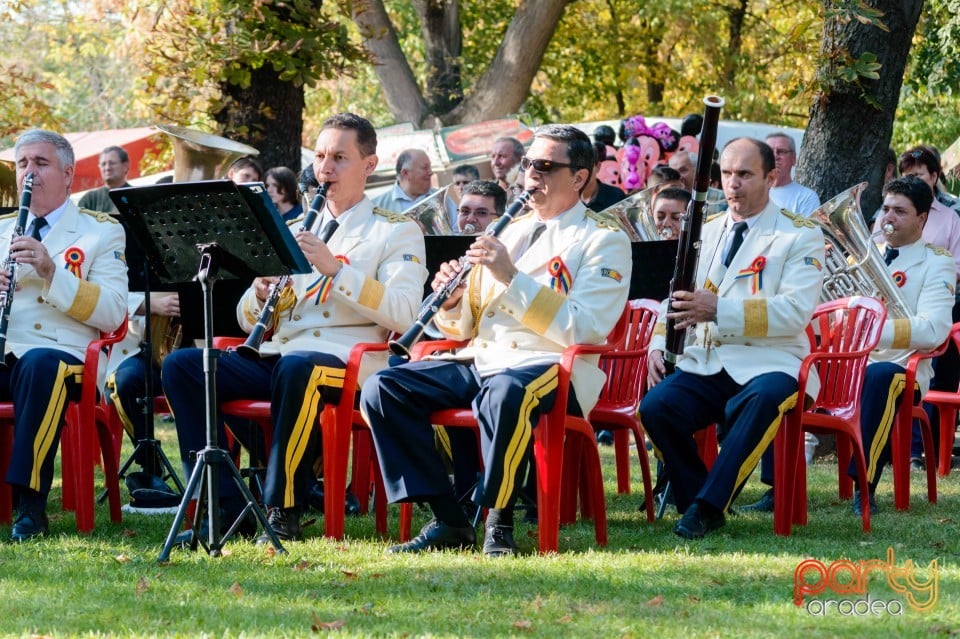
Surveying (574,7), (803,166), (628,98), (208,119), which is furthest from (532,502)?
(628,98)

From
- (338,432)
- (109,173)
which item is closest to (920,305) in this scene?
(338,432)

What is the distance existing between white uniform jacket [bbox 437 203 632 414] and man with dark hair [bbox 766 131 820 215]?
3703 mm

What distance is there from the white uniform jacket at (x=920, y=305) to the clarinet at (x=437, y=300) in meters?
2.26

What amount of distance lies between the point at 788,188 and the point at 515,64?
9125 mm

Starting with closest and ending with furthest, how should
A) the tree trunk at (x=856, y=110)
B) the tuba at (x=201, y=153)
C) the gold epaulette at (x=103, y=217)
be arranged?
the gold epaulette at (x=103, y=217)
the tuba at (x=201, y=153)
the tree trunk at (x=856, y=110)

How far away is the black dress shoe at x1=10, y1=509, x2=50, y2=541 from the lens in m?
6.32

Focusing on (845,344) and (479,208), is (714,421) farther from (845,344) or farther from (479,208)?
(479,208)

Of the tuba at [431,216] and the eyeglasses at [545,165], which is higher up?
the eyeglasses at [545,165]

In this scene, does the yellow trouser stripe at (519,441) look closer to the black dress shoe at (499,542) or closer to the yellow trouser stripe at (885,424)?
the black dress shoe at (499,542)

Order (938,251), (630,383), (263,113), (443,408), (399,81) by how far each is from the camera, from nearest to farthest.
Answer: (443,408), (630,383), (938,251), (263,113), (399,81)

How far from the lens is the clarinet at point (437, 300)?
6.03 metres

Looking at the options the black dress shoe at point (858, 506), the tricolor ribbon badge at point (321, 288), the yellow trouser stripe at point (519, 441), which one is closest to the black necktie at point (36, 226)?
the tricolor ribbon badge at point (321, 288)

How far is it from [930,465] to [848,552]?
194 centimetres

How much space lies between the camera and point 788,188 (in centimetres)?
1011
